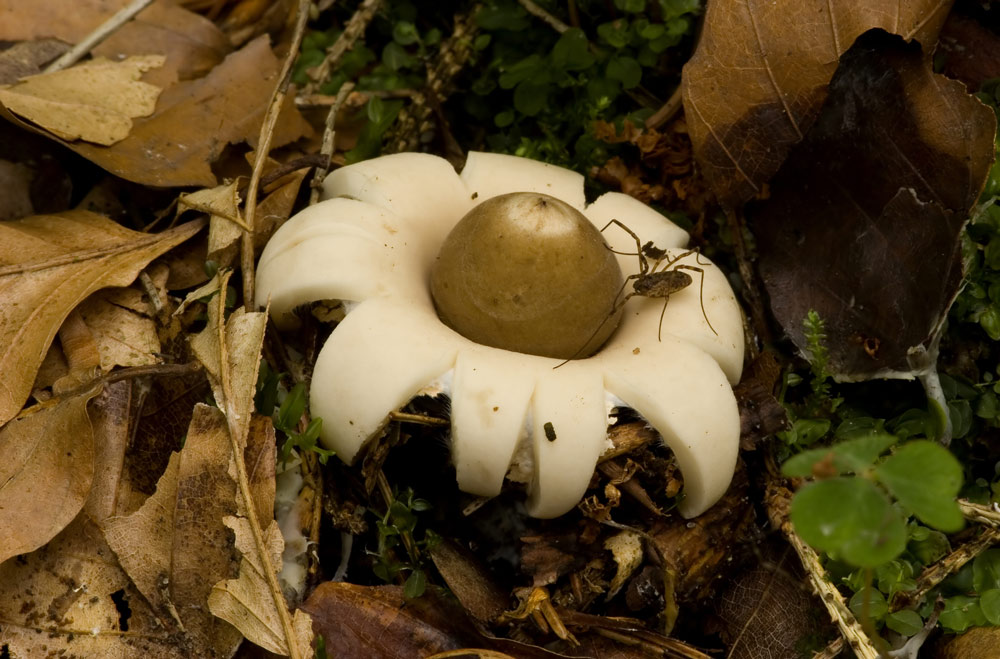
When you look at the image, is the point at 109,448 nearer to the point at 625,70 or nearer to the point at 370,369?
the point at 370,369

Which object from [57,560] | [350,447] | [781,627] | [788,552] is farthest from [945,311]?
[57,560]

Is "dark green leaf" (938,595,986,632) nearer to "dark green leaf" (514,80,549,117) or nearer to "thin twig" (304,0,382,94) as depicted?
"dark green leaf" (514,80,549,117)

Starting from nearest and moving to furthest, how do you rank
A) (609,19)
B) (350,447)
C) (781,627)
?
(350,447) → (781,627) → (609,19)

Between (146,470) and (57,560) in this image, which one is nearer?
(57,560)

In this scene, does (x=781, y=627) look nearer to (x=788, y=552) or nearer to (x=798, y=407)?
(x=788, y=552)

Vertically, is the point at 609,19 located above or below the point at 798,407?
above

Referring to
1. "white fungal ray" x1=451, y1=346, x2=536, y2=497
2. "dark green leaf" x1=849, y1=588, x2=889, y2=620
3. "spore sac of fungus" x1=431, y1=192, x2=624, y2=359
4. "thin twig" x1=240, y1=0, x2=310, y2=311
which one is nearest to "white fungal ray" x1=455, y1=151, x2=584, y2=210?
"spore sac of fungus" x1=431, y1=192, x2=624, y2=359
